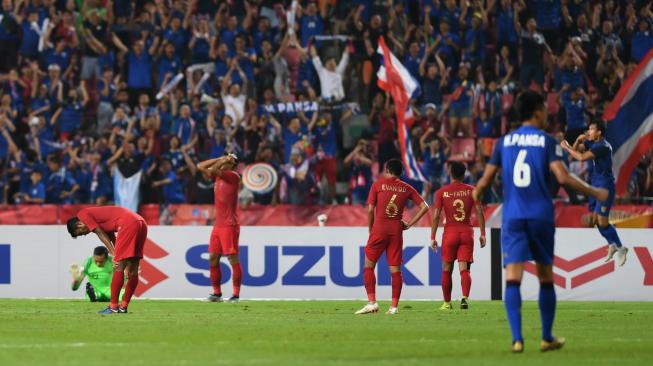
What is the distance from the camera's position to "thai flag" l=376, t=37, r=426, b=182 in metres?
27.9

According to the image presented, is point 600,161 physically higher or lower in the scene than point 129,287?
higher

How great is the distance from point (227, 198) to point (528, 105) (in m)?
11.7

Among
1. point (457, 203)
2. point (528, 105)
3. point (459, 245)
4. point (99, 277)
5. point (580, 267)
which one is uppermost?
point (528, 105)

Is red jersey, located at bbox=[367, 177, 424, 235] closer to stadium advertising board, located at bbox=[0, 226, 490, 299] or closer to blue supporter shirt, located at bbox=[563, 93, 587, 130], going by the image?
stadium advertising board, located at bbox=[0, 226, 490, 299]

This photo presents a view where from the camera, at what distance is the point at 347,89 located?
30922 millimetres

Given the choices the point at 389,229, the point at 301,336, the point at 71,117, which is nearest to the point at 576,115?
the point at 71,117

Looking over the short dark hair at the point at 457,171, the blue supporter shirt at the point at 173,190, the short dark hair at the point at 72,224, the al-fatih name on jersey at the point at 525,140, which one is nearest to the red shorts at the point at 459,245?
the short dark hair at the point at 457,171

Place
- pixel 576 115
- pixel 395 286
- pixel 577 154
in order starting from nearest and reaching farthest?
1. pixel 577 154
2. pixel 395 286
3. pixel 576 115

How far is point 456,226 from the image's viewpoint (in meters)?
21.1

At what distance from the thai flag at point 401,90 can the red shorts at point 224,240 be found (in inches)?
234

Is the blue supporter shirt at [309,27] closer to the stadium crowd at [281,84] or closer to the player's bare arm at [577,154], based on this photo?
the stadium crowd at [281,84]

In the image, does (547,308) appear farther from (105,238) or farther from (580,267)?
(580,267)

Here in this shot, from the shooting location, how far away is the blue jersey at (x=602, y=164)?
19.5 metres

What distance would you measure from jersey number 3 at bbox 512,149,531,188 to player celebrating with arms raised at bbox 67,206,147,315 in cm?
772
